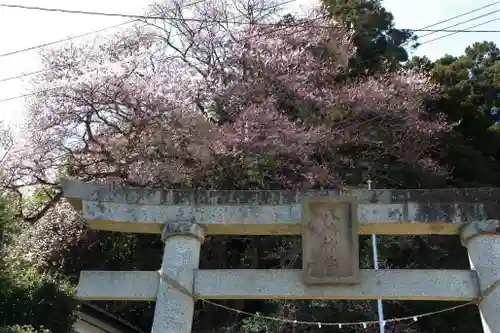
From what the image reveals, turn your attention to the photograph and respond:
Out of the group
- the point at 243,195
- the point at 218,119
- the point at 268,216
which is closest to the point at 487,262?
the point at 268,216

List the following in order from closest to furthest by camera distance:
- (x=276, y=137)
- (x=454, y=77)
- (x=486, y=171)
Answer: (x=276, y=137), (x=486, y=171), (x=454, y=77)

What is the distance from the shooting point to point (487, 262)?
20.1 feet

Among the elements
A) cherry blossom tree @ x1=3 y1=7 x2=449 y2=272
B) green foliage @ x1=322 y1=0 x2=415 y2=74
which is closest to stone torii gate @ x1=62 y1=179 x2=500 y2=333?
cherry blossom tree @ x1=3 y1=7 x2=449 y2=272

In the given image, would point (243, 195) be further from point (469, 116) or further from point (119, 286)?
point (469, 116)

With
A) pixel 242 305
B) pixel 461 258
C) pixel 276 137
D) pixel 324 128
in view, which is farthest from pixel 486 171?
pixel 242 305

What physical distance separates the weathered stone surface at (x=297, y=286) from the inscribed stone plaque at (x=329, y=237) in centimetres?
18

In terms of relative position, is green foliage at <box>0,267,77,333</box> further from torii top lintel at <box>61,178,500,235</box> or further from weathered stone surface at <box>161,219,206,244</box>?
weathered stone surface at <box>161,219,206,244</box>

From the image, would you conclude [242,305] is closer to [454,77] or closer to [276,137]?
[276,137]

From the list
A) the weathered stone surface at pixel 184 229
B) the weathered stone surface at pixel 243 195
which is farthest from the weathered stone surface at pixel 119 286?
the weathered stone surface at pixel 243 195

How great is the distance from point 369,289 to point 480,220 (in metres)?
1.62

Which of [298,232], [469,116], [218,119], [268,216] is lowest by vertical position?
[298,232]

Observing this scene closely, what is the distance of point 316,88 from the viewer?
13820 mm

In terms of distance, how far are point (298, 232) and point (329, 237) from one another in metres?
0.40

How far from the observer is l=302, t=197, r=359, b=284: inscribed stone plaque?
6.20m
